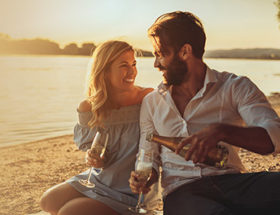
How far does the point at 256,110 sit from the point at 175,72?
0.60 m

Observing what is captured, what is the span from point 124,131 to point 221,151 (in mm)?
974

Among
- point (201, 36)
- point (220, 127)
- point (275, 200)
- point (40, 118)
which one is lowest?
point (40, 118)

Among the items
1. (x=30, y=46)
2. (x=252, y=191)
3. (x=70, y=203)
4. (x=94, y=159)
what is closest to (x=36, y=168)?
(x=70, y=203)

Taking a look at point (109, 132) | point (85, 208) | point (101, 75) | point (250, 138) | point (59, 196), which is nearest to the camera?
point (250, 138)

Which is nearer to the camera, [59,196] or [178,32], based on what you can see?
[178,32]

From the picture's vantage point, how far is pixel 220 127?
6.45 feet

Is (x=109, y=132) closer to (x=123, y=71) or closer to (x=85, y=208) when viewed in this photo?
(x=123, y=71)

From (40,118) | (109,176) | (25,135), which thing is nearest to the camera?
(109,176)

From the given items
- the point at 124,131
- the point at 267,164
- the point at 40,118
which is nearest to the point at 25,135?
the point at 40,118

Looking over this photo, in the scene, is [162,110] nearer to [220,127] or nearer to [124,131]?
[124,131]

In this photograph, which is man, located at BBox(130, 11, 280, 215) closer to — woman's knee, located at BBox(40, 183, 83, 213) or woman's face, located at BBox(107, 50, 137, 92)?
woman's face, located at BBox(107, 50, 137, 92)

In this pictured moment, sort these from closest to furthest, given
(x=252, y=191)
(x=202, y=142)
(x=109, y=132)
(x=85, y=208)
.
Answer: (x=202, y=142) < (x=252, y=191) < (x=85, y=208) < (x=109, y=132)

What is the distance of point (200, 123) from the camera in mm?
2512

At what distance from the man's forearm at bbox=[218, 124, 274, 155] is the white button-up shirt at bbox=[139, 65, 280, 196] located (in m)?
0.21
